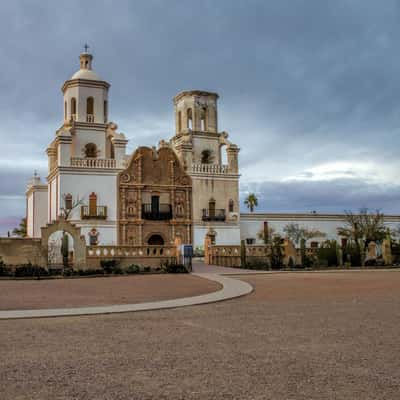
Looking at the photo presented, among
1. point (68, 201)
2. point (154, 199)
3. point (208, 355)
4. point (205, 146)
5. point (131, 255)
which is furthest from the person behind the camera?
point (205, 146)

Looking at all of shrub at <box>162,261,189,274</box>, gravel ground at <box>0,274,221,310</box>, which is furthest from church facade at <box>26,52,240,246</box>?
gravel ground at <box>0,274,221,310</box>

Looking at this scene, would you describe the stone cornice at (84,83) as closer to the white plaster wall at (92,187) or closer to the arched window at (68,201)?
the white plaster wall at (92,187)

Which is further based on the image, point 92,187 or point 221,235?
point 221,235

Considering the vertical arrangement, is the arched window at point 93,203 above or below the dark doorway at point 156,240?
above

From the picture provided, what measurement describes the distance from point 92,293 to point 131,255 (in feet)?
47.5

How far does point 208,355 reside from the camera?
26.6 feet

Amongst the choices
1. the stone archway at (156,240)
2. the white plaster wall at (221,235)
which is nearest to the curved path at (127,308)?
the stone archway at (156,240)

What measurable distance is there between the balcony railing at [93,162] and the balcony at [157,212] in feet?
15.2

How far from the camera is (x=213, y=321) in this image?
11.6 metres

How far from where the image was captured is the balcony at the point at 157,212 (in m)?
47.8

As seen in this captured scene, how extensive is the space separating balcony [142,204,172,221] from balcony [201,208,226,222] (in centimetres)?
326

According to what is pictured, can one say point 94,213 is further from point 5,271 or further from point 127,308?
point 127,308

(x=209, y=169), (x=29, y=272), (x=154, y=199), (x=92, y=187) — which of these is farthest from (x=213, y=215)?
(x=29, y=272)

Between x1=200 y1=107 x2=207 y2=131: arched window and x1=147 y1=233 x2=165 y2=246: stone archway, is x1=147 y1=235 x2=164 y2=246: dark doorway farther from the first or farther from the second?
x1=200 y1=107 x2=207 y2=131: arched window
